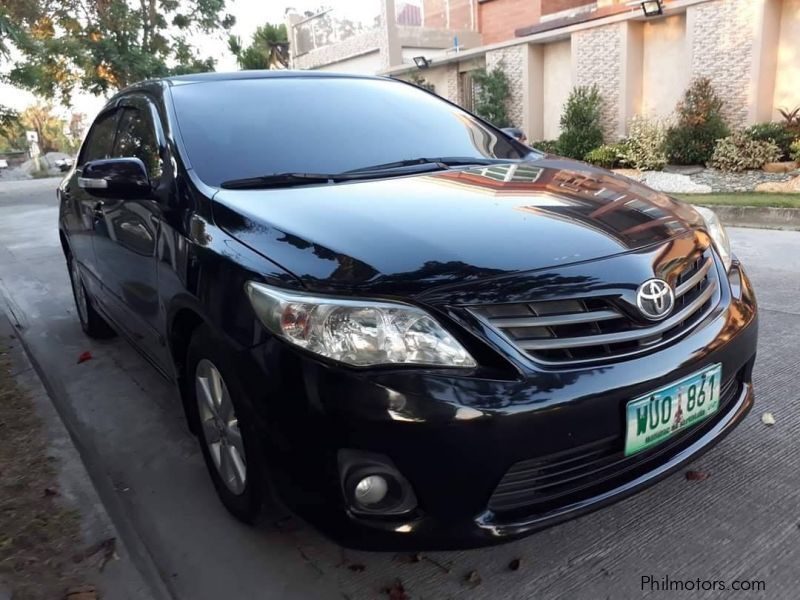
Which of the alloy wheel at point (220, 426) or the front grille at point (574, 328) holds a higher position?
the front grille at point (574, 328)

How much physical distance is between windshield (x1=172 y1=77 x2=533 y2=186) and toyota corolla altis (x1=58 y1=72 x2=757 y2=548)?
0.03m

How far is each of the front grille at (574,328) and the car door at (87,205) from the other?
8.37 ft

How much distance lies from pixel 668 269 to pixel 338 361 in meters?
1.02

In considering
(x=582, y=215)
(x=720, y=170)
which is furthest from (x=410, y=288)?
(x=720, y=170)

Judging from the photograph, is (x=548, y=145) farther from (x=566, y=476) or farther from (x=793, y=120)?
(x=566, y=476)

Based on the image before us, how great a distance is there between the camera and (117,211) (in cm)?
310

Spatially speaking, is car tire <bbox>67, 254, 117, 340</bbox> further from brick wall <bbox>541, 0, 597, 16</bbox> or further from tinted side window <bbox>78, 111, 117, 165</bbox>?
brick wall <bbox>541, 0, 597, 16</bbox>

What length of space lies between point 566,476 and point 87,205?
3080 mm

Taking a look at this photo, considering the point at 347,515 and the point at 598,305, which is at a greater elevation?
the point at 598,305

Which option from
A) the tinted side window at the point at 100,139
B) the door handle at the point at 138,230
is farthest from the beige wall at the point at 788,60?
the door handle at the point at 138,230

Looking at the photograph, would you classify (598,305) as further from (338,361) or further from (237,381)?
(237,381)

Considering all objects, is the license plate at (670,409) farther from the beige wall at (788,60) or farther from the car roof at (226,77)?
the beige wall at (788,60)

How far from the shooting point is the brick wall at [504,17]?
1942cm

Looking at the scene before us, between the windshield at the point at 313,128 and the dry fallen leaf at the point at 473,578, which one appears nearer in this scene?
the dry fallen leaf at the point at 473,578
